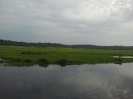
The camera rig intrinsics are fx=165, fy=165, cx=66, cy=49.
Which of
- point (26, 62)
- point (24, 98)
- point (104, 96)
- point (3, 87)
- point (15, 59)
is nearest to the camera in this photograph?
point (24, 98)

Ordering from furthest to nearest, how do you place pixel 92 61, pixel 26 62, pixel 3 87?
pixel 92 61, pixel 26 62, pixel 3 87

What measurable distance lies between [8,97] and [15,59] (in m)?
18.0

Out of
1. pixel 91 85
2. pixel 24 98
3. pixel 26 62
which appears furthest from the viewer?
pixel 26 62

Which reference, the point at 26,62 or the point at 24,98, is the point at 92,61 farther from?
the point at 24,98

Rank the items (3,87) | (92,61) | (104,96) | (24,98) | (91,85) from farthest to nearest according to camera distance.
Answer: (92,61), (91,85), (3,87), (104,96), (24,98)

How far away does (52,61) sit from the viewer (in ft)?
94.2

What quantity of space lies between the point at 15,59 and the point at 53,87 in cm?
1622

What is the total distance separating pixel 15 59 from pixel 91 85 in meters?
17.3

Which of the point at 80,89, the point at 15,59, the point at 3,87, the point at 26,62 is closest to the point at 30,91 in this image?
the point at 3,87

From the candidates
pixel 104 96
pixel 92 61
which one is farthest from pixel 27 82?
pixel 92 61

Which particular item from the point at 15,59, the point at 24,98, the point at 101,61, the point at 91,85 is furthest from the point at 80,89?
the point at 101,61

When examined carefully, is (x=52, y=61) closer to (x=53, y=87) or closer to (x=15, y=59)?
(x=15, y=59)

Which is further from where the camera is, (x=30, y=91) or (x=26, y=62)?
(x=26, y=62)

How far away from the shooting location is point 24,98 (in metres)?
11.6
